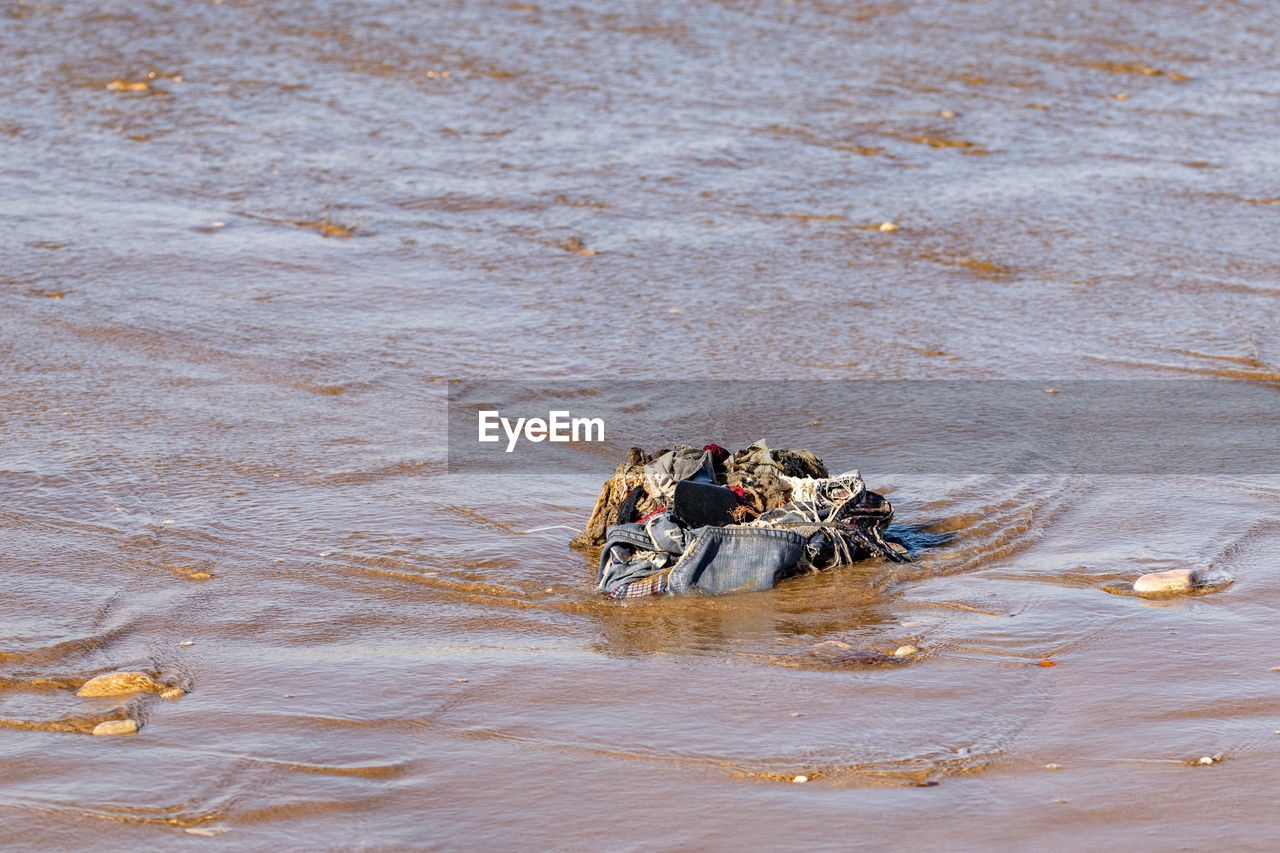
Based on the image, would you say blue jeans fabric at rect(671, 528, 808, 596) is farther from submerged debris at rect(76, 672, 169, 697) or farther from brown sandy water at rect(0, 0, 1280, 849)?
submerged debris at rect(76, 672, 169, 697)

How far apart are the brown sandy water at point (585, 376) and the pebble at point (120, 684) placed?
0.05 m

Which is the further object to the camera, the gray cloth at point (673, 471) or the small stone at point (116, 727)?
the gray cloth at point (673, 471)

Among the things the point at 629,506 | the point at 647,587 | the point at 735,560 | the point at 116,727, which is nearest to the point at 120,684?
the point at 116,727

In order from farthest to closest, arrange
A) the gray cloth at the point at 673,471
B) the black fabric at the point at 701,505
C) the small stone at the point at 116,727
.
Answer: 1. the gray cloth at the point at 673,471
2. the black fabric at the point at 701,505
3. the small stone at the point at 116,727

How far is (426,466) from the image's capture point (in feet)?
19.1

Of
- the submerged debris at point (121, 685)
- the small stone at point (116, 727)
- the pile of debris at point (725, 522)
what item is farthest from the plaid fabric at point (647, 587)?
the small stone at point (116, 727)

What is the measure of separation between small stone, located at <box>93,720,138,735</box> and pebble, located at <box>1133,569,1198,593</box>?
2.97 m

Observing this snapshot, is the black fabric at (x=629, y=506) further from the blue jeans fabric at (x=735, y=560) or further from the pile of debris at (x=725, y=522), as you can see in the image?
the blue jeans fabric at (x=735, y=560)

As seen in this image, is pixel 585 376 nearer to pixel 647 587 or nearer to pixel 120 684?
pixel 647 587

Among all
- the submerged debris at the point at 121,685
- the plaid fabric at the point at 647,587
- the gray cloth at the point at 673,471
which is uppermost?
the gray cloth at the point at 673,471

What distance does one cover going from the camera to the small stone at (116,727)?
374 cm

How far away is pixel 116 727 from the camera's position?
3.75 meters

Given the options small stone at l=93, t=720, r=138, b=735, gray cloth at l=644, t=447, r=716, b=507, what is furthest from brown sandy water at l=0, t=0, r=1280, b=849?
gray cloth at l=644, t=447, r=716, b=507

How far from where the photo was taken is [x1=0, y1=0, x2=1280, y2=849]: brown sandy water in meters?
3.60
